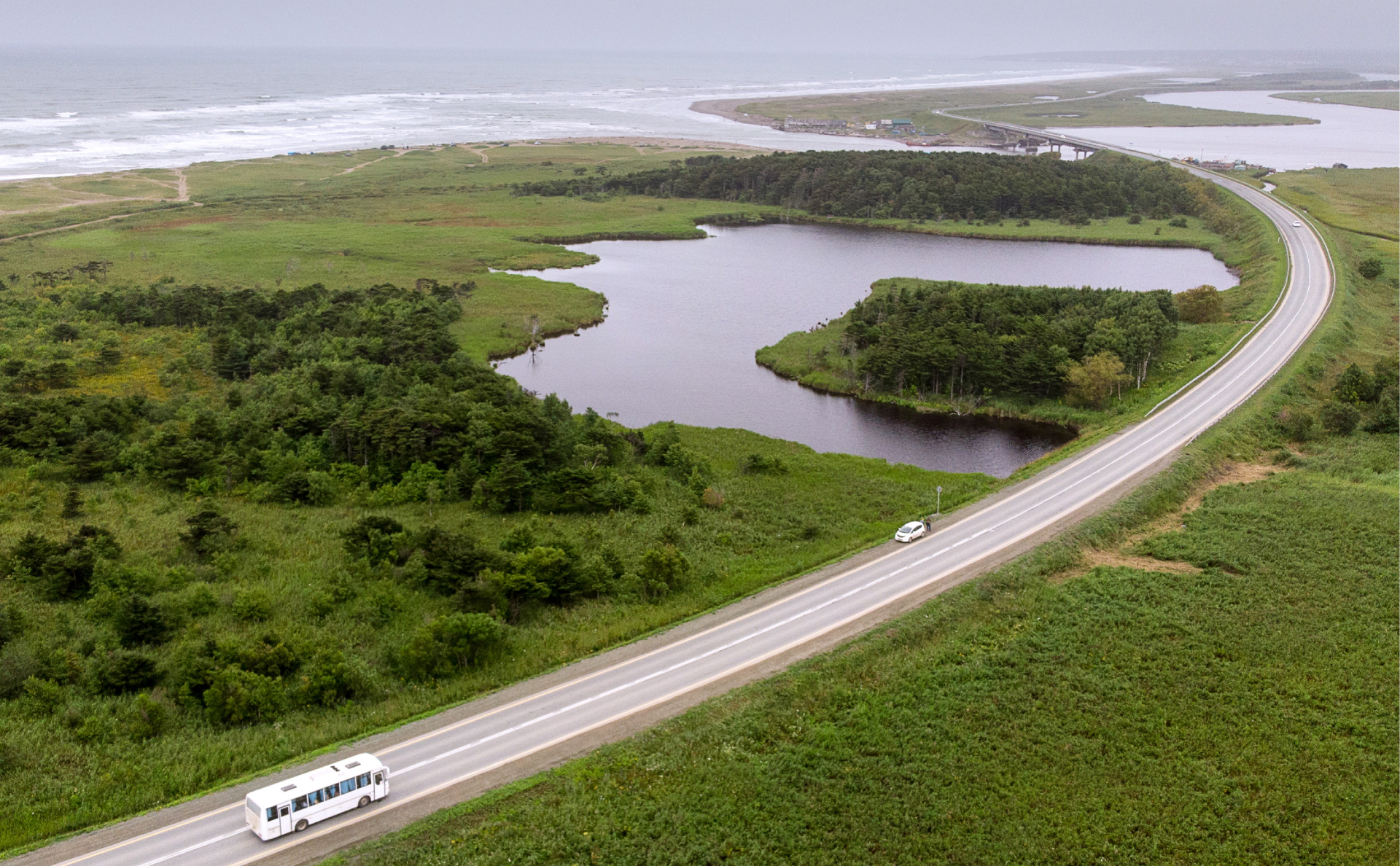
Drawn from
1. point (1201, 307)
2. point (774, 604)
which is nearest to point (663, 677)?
point (774, 604)

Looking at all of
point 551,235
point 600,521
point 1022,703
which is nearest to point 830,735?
point 1022,703

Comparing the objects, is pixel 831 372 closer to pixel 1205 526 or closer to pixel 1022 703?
Result: pixel 1205 526

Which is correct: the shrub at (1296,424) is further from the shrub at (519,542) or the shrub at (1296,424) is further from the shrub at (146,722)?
the shrub at (146,722)

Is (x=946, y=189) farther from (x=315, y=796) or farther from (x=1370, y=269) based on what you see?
(x=315, y=796)

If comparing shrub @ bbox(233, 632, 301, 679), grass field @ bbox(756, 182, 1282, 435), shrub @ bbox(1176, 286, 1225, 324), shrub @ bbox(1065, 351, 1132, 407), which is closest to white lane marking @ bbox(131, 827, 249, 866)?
shrub @ bbox(233, 632, 301, 679)

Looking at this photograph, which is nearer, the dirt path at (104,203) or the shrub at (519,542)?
the shrub at (519,542)

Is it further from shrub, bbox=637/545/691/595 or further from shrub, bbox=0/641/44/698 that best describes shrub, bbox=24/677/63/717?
shrub, bbox=637/545/691/595

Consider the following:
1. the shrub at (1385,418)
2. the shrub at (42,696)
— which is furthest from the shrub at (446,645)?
the shrub at (1385,418)
